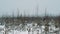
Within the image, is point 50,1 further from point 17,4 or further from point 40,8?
point 17,4

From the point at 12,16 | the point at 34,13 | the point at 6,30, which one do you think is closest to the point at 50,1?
the point at 34,13

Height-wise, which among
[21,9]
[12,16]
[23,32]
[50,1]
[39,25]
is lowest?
[23,32]

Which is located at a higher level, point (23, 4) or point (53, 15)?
point (23, 4)

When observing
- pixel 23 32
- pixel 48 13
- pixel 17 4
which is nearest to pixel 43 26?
pixel 48 13

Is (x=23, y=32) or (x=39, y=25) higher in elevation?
(x=39, y=25)

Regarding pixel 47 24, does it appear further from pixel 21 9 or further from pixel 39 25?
pixel 21 9

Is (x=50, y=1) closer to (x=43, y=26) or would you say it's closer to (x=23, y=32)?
(x=43, y=26)

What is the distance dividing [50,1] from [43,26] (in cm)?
41

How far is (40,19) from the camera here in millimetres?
1637

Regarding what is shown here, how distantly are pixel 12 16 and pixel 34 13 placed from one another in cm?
36

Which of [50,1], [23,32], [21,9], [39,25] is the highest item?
[50,1]

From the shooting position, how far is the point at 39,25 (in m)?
1.64

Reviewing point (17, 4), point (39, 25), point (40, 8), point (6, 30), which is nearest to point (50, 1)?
point (40, 8)

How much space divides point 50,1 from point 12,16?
2.13 feet
